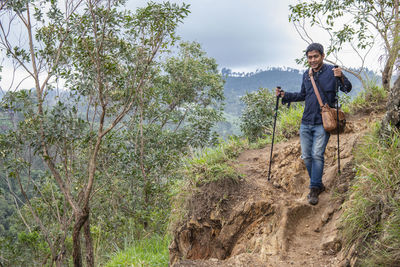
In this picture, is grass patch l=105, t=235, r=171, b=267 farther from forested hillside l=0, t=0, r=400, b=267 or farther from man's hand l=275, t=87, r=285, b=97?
man's hand l=275, t=87, r=285, b=97

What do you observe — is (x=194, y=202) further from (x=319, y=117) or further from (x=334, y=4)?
(x=334, y=4)

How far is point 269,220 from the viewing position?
4617 mm

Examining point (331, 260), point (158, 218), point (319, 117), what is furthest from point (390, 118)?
point (158, 218)

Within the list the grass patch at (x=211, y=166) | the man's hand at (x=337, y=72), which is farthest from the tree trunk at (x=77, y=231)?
the man's hand at (x=337, y=72)

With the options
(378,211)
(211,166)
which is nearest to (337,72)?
(378,211)

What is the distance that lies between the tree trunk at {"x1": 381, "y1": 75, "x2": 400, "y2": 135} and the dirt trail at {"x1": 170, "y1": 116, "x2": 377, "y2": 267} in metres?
0.89

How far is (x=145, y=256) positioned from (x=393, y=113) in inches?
171

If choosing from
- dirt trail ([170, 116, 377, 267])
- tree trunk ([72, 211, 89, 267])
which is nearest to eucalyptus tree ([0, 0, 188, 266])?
tree trunk ([72, 211, 89, 267])

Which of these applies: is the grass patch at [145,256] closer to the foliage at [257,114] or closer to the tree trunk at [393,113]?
the tree trunk at [393,113]

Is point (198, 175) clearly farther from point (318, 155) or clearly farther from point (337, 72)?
point (337, 72)

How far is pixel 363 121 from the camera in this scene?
664 centimetres

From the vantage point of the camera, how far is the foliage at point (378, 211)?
2.82 metres

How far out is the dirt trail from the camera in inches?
153

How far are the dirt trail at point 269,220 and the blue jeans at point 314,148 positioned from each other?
0.30 metres
